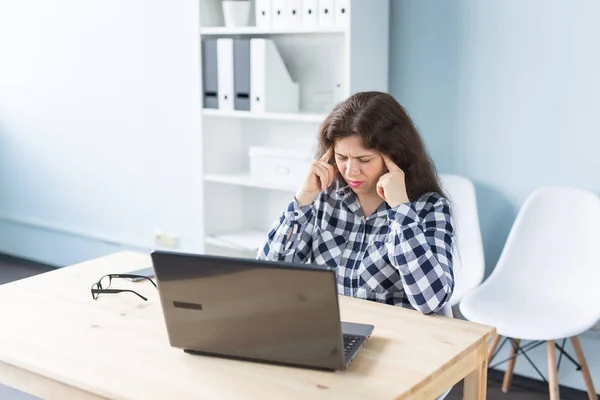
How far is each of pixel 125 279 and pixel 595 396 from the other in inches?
69.3

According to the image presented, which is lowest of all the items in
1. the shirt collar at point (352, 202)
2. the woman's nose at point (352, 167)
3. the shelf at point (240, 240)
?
the shelf at point (240, 240)

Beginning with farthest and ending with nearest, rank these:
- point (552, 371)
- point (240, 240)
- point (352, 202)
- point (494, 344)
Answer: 1. point (240, 240)
2. point (494, 344)
3. point (552, 371)
4. point (352, 202)

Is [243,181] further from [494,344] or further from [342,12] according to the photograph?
[494,344]

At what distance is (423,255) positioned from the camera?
1.98 m

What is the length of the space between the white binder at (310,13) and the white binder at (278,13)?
105 mm

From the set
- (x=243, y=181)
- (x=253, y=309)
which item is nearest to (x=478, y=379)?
(x=253, y=309)

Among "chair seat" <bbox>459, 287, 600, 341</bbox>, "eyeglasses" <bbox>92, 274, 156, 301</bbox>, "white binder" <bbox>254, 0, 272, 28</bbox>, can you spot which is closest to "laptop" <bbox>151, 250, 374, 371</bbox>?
"eyeglasses" <bbox>92, 274, 156, 301</bbox>

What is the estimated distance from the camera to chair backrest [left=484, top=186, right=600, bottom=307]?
9.48ft

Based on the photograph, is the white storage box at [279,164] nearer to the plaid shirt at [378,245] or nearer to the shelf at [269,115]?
the shelf at [269,115]

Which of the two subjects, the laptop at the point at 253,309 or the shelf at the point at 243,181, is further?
the shelf at the point at 243,181

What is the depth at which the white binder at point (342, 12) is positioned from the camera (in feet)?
10.1

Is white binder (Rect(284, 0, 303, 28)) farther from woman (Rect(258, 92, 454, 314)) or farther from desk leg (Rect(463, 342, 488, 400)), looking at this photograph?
desk leg (Rect(463, 342, 488, 400))

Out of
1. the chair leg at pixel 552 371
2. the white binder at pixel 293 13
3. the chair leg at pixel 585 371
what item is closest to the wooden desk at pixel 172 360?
the chair leg at pixel 552 371

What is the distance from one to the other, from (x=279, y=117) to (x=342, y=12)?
52 centimetres
